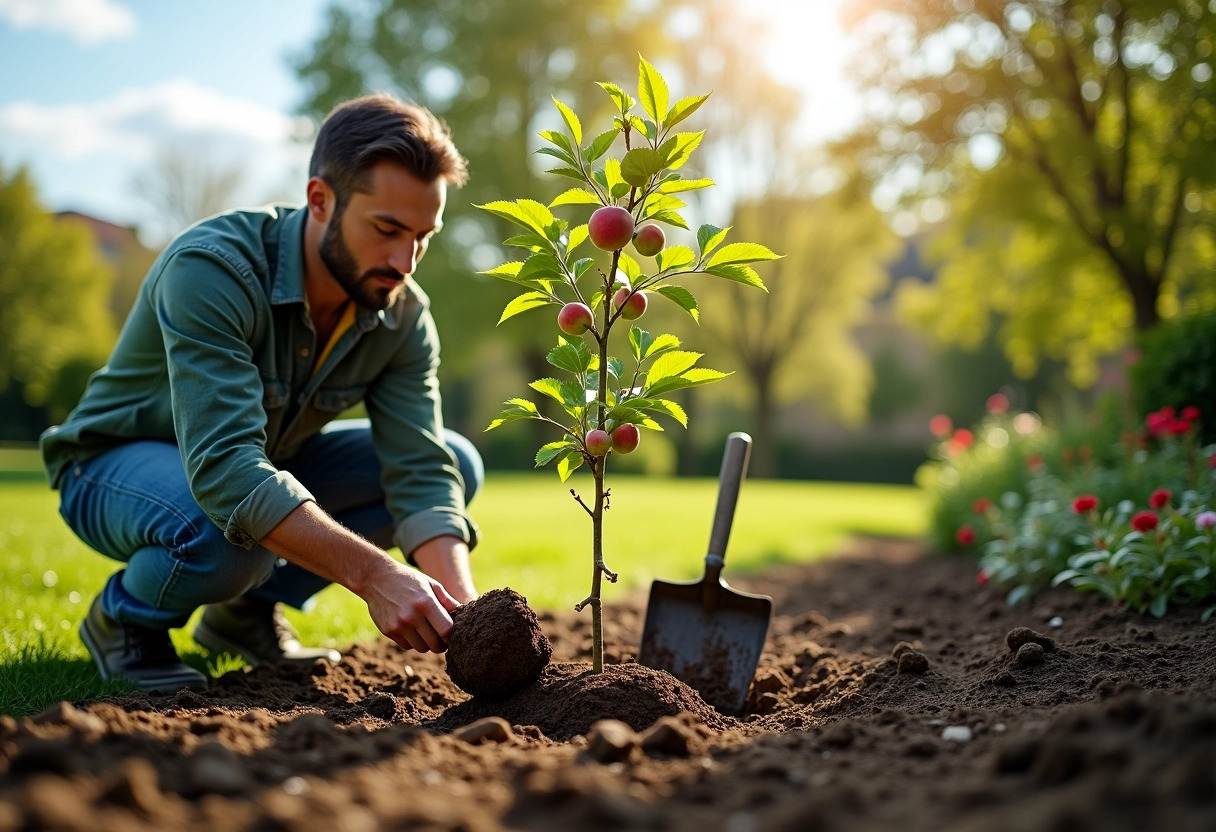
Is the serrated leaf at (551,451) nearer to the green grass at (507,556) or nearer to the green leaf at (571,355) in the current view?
the green leaf at (571,355)

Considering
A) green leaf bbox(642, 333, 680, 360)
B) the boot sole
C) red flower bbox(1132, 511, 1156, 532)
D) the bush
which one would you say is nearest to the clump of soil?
green leaf bbox(642, 333, 680, 360)

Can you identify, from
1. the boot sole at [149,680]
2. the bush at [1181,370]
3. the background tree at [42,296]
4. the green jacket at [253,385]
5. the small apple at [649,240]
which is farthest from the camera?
the background tree at [42,296]

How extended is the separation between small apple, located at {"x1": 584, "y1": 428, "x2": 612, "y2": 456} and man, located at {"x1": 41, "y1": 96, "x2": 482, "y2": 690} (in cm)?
55

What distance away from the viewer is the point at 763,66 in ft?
77.2

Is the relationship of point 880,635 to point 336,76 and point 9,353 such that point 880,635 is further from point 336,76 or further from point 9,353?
point 9,353

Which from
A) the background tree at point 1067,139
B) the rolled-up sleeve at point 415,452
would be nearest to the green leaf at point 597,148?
the rolled-up sleeve at point 415,452

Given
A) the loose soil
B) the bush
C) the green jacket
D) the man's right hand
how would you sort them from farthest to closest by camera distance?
the bush → the green jacket → the man's right hand → the loose soil

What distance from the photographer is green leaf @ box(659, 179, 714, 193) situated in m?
2.07

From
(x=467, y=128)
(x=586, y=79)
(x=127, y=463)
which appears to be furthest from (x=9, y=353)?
(x=127, y=463)

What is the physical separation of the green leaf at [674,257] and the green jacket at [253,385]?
1087 mm

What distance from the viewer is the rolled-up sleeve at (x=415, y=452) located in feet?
9.27

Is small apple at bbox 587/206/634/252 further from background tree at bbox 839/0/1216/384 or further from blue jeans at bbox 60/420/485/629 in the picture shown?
background tree at bbox 839/0/1216/384

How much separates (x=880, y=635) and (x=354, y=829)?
282 centimetres

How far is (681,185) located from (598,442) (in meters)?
0.65
